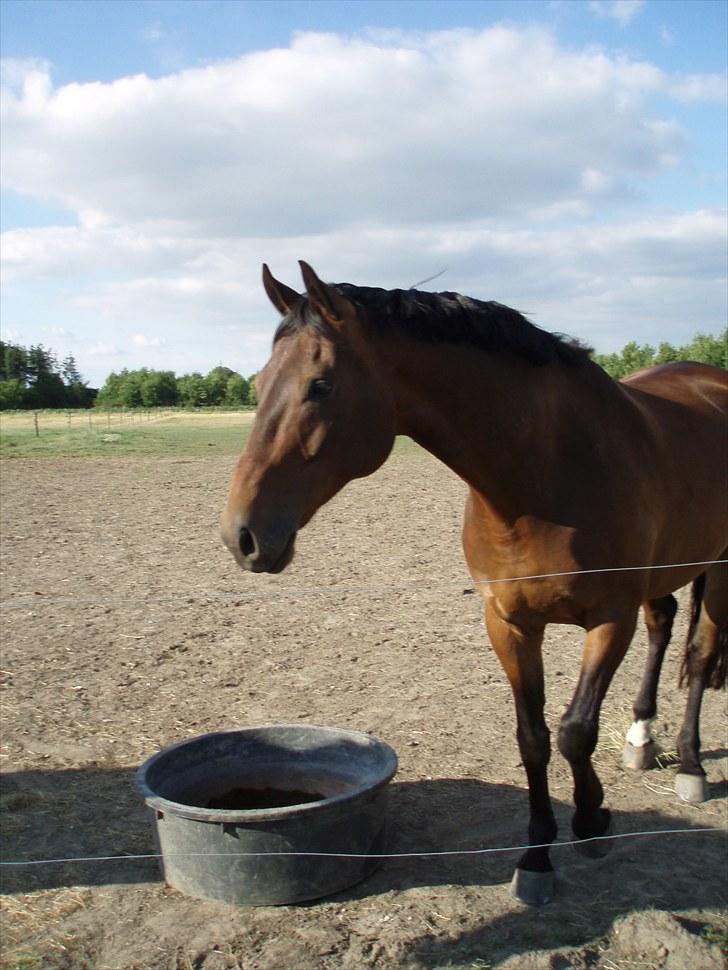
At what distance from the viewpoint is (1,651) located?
5.99 metres

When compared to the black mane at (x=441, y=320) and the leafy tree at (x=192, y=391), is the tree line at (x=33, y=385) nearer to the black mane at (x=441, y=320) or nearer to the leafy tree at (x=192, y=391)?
the leafy tree at (x=192, y=391)

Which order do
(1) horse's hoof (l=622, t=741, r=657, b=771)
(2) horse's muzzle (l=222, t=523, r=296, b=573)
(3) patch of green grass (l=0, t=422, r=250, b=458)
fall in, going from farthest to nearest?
(3) patch of green grass (l=0, t=422, r=250, b=458), (1) horse's hoof (l=622, t=741, r=657, b=771), (2) horse's muzzle (l=222, t=523, r=296, b=573)

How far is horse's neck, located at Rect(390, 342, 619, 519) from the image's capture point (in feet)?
9.09

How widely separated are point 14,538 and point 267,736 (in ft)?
24.9

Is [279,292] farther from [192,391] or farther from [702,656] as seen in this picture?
[192,391]

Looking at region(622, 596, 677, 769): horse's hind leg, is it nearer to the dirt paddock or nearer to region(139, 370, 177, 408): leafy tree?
the dirt paddock

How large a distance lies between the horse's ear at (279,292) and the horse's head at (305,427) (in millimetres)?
117

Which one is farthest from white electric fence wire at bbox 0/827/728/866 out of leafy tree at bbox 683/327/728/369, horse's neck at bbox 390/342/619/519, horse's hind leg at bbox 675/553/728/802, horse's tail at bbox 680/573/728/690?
leafy tree at bbox 683/327/728/369

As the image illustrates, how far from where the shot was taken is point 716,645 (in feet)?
14.2

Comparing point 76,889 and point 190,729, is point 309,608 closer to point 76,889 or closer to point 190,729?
point 190,729

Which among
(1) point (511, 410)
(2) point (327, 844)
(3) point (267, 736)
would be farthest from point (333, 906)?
(1) point (511, 410)

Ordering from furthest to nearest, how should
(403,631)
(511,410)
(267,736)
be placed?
(403,631)
(267,736)
(511,410)

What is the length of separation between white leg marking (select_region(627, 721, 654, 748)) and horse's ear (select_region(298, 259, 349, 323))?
117 inches

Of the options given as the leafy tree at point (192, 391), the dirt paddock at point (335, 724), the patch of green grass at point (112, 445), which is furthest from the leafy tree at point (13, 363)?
the dirt paddock at point (335, 724)
